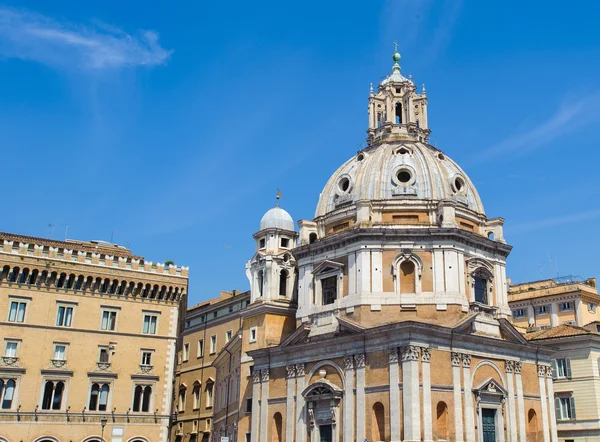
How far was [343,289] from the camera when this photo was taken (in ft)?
156

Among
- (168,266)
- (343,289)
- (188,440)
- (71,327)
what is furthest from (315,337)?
(188,440)

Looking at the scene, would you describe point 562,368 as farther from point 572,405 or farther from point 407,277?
point 407,277

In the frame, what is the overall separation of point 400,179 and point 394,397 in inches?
637

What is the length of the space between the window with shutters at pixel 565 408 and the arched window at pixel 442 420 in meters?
17.8

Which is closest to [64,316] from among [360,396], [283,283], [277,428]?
[283,283]

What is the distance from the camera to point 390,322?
44.6 m

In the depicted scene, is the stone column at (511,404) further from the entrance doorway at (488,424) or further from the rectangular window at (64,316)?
the rectangular window at (64,316)

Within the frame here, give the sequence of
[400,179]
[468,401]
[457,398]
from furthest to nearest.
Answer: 1. [400,179]
2. [468,401]
3. [457,398]

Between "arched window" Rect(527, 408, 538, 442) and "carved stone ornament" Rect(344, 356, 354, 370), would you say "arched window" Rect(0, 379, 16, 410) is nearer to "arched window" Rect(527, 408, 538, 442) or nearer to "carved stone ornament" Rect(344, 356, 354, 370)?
"carved stone ornament" Rect(344, 356, 354, 370)

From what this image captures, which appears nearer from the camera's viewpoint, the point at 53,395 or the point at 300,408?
the point at 300,408

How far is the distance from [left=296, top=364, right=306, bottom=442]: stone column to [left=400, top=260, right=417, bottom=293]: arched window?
8129 millimetres

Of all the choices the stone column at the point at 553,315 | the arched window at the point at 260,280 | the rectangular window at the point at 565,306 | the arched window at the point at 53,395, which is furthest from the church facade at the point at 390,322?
the stone column at the point at 553,315

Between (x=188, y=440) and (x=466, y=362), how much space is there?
35.0m

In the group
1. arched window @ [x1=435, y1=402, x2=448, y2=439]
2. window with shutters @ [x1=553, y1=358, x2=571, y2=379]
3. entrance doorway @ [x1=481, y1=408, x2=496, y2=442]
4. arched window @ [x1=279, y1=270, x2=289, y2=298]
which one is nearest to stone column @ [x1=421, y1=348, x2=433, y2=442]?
arched window @ [x1=435, y1=402, x2=448, y2=439]
